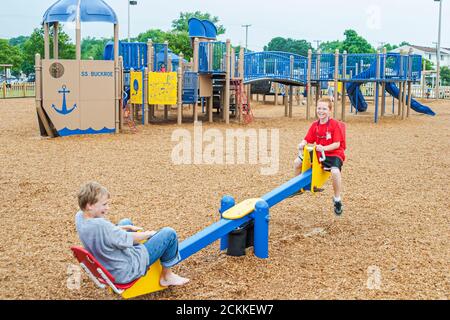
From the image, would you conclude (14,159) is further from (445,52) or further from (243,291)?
(445,52)

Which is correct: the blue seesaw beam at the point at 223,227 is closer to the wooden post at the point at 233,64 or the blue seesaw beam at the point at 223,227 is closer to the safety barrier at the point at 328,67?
the wooden post at the point at 233,64

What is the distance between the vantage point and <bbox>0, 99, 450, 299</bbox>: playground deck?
436 centimetres

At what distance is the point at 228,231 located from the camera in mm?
4789

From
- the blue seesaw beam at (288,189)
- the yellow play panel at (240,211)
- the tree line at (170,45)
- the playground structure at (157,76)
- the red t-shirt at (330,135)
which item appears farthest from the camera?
the tree line at (170,45)

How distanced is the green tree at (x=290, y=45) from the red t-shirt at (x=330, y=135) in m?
109

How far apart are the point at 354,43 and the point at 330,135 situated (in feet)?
236

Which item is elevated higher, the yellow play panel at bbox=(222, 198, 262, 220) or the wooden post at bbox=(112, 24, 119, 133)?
the wooden post at bbox=(112, 24, 119, 133)

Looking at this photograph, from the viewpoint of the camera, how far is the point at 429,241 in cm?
552

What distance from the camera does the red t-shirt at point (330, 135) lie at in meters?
6.05

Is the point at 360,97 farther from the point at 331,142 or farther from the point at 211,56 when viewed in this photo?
the point at 331,142

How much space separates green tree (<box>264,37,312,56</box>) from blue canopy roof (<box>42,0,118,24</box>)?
100316 millimetres

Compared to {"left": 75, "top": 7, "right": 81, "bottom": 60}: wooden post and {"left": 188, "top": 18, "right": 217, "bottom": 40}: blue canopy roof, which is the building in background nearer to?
{"left": 188, "top": 18, "right": 217, "bottom": 40}: blue canopy roof

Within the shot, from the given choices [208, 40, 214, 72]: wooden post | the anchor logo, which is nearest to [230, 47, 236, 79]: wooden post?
[208, 40, 214, 72]: wooden post

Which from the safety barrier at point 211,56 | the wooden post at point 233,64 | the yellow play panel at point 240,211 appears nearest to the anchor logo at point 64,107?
the safety barrier at point 211,56
